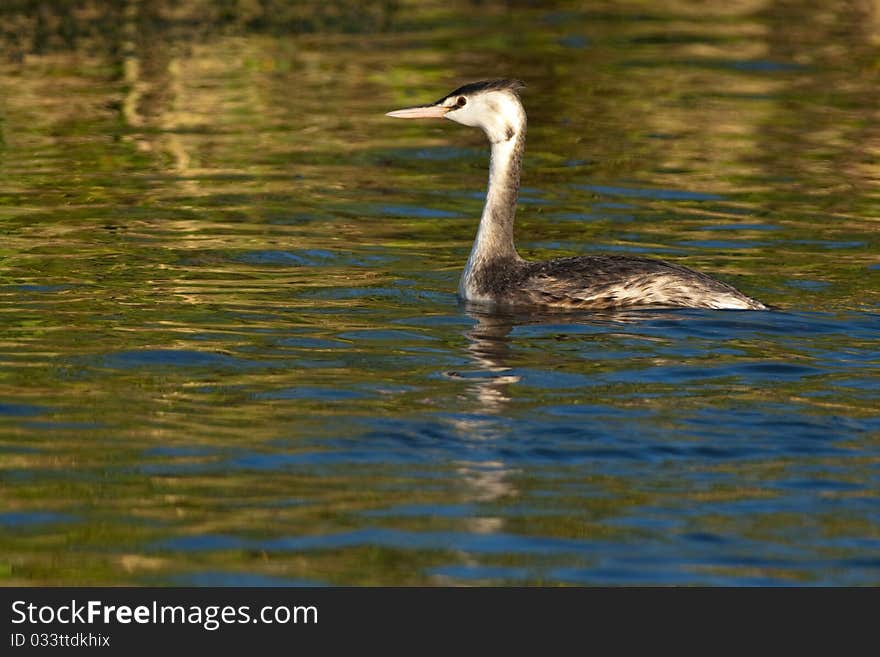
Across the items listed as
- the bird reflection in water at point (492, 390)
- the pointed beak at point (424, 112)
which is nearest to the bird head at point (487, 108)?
the pointed beak at point (424, 112)

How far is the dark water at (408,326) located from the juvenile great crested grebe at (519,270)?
0.69 feet

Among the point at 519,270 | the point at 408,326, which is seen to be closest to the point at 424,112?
the point at 519,270

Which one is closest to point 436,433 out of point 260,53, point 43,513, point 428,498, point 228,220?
point 428,498

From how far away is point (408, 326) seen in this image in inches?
472

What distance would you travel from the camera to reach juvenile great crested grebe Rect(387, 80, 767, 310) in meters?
12.3

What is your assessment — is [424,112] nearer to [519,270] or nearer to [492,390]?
[519,270]

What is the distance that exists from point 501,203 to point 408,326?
5.89 ft

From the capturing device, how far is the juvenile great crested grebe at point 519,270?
12344mm

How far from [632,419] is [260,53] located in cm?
1471

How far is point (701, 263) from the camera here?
14375 mm

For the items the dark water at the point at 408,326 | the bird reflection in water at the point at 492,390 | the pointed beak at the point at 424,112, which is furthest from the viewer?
the pointed beak at the point at 424,112

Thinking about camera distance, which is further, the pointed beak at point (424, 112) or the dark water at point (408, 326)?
the pointed beak at point (424, 112)

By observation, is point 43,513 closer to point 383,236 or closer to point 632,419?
point 632,419

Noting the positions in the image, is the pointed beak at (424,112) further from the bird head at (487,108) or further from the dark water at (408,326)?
the dark water at (408,326)
